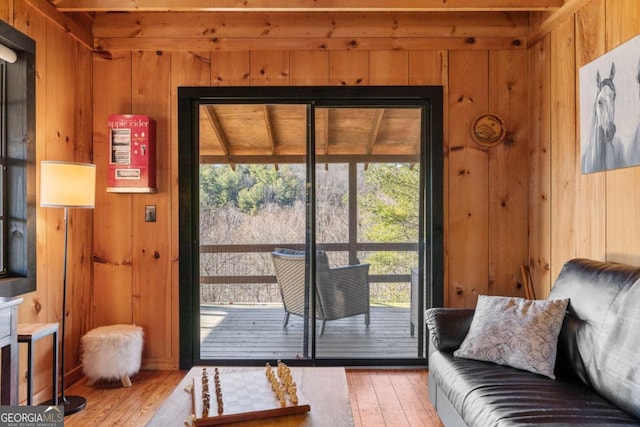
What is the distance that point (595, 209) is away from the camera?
2.54 meters

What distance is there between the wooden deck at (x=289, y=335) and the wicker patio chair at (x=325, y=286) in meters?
0.07

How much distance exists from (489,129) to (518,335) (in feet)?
5.83

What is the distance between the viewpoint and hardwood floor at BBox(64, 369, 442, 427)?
2545 mm

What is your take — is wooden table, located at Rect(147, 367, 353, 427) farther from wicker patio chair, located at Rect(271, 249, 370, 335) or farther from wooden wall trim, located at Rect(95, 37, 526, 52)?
wooden wall trim, located at Rect(95, 37, 526, 52)

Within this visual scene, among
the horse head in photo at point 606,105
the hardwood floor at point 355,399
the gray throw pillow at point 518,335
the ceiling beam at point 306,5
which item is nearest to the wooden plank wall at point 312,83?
the hardwood floor at point 355,399

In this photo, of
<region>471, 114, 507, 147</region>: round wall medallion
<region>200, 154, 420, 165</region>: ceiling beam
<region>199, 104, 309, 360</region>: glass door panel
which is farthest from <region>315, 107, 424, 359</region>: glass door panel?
<region>471, 114, 507, 147</region>: round wall medallion

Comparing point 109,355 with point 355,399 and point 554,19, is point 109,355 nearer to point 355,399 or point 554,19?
point 355,399

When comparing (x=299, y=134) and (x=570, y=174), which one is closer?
(x=570, y=174)

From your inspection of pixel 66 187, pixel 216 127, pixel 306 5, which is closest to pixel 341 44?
pixel 306 5

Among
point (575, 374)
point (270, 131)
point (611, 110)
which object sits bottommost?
point (575, 374)

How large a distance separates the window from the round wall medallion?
10.1 feet

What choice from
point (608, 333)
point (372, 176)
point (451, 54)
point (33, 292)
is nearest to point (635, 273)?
point (608, 333)

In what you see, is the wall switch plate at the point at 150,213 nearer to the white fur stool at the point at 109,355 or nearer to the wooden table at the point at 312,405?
the white fur stool at the point at 109,355

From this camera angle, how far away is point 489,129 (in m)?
3.34
